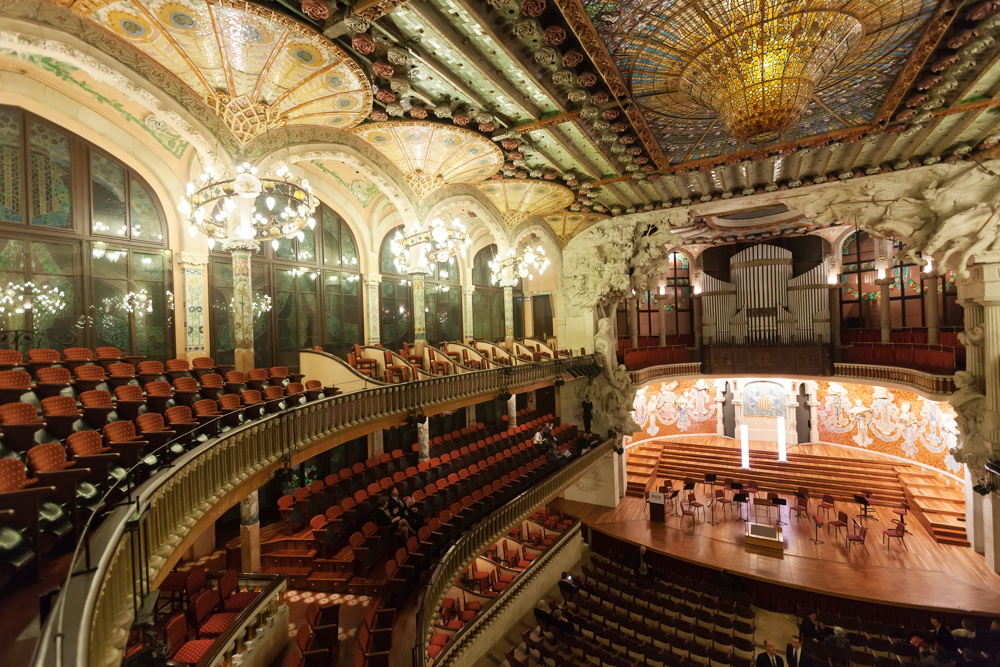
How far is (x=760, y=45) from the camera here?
583 centimetres

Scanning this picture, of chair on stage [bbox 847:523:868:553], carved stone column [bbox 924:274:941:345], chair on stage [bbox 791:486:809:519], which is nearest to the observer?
chair on stage [bbox 847:523:868:553]

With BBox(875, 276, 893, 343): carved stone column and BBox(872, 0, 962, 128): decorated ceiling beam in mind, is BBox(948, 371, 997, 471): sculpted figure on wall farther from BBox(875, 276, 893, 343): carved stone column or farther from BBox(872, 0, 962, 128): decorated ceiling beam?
BBox(872, 0, 962, 128): decorated ceiling beam

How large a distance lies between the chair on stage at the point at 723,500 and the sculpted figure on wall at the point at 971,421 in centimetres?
560

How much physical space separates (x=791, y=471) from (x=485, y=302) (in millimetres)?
12609

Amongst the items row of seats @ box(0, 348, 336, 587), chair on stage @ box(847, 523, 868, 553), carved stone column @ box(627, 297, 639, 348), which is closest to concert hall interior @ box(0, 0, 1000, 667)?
row of seats @ box(0, 348, 336, 587)

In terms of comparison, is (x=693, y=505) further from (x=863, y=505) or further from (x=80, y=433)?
(x=80, y=433)

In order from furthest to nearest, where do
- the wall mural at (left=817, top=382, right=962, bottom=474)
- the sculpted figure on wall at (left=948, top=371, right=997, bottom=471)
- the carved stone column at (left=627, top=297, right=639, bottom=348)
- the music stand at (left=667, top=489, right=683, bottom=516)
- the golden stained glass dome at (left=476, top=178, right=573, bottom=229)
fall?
the carved stone column at (left=627, top=297, right=639, bottom=348) → the music stand at (left=667, top=489, right=683, bottom=516) → the wall mural at (left=817, top=382, right=962, bottom=474) → the golden stained glass dome at (left=476, top=178, right=573, bottom=229) → the sculpted figure on wall at (left=948, top=371, right=997, bottom=471)

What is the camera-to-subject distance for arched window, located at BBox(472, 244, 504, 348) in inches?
683

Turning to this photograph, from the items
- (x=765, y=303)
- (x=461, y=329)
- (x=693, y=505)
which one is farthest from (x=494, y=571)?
(x=765, y=303)

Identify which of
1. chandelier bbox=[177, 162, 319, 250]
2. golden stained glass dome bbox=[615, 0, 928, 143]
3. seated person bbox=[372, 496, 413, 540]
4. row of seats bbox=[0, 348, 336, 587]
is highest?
golden stained glass dome bbox=[615, 0, 928, 143]

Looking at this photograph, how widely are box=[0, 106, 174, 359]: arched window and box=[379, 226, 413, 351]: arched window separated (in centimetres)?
558

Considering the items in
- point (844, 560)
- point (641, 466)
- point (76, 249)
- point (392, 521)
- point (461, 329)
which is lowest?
point (844, 560)

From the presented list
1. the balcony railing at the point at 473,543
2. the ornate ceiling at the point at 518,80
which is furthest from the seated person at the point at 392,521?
the ornate ceiling at the point at 518,80

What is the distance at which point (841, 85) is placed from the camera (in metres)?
7.66
